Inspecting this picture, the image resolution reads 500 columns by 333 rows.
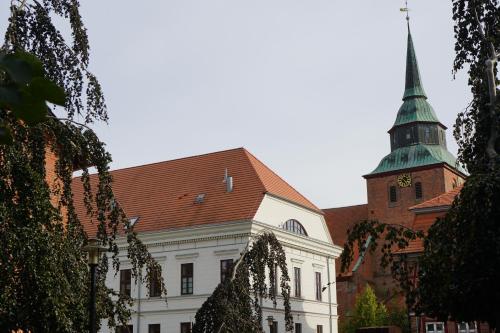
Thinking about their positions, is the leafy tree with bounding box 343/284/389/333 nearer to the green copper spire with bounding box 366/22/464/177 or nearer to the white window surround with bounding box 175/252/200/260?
the green copper spire with bounding box 366/22/464/177

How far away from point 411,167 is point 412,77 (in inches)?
385

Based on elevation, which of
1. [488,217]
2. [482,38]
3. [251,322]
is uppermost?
[482,38]

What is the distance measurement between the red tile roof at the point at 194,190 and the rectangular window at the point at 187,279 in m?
2.07

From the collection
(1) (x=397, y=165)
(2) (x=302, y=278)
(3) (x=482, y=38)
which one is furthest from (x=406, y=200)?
(3) (x=482, y=38)

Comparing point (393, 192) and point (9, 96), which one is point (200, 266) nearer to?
point (393, 192)

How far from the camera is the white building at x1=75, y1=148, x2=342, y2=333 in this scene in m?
33.3

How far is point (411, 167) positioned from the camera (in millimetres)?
56344

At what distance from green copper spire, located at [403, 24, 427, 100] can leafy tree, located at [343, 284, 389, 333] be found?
21.0 meters

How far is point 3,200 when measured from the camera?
7586mm

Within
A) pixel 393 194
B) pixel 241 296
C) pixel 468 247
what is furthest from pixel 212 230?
pixel 393 194

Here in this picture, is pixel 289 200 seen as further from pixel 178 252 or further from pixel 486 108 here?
pixel 486 108

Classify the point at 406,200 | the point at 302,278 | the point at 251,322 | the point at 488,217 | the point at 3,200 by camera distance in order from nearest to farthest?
the point at 3,200 → the point at 488,217 → the point at 251,322 → the point at 302,278 → the point at 406,200

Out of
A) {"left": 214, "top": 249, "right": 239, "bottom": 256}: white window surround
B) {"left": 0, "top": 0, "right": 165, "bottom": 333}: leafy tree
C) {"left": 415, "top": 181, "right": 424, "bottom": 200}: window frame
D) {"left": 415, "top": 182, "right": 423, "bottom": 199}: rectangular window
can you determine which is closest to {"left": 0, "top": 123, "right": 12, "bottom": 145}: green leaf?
{"left": 0, "top": 0, "right": 165, "bottom": 333}: leafy tree

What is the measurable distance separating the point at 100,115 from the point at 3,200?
227cm
